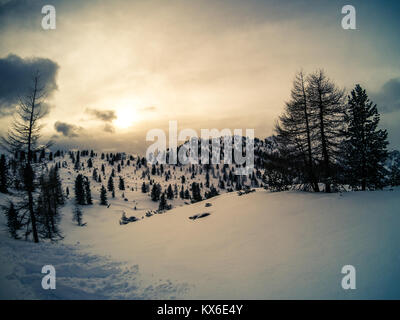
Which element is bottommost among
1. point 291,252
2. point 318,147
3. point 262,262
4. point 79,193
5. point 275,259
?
point 79,193

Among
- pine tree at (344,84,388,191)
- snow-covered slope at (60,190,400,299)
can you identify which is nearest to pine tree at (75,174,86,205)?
snow-covered slope at (60,190,400,299)

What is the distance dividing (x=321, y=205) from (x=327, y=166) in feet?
19.4

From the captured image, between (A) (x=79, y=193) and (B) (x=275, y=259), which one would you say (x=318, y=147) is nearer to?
(B) (x=275, y=259)

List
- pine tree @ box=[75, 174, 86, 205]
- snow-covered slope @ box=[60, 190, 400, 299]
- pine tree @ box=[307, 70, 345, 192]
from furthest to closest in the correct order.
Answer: pine tree @ box=[75, 174, 86, 205] → pine tree @ box=[307, 70, 345, 192] → snow-covered slope @ box=[60, 190, 400, 299]

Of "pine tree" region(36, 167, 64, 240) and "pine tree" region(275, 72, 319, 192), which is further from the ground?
"pine tree" region(275, 72, 319, 192)

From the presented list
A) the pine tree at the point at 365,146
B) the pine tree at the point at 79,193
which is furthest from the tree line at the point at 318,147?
the pine tree at the point at 79,193

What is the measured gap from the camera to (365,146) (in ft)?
58.9

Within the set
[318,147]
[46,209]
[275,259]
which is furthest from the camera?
[46,209]

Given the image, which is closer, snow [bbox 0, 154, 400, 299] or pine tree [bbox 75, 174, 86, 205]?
snow [bbox 0, 154, 400, 299]

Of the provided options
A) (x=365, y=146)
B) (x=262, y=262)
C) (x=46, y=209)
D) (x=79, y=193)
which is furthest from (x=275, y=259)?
(x=79, y=193)

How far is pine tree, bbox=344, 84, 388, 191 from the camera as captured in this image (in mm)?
17703

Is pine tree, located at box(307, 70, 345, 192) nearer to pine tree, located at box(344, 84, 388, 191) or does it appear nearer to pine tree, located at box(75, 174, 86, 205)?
pine tree, located at box(344, 84, 388, 191)
